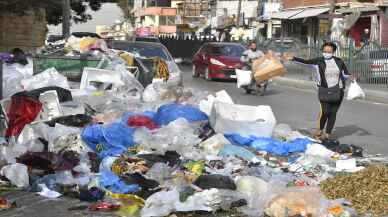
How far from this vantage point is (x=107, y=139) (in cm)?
882

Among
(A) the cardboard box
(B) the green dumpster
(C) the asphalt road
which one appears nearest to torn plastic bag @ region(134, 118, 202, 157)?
(C) the asphalt road

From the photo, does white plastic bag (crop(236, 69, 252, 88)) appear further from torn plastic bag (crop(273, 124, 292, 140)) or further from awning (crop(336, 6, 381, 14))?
awning (crop(336, 6, 381, 14))

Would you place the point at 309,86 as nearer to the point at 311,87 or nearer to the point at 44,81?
the point at 311,87

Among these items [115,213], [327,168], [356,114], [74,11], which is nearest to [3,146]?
[115,213]

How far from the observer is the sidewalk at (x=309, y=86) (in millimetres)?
19828

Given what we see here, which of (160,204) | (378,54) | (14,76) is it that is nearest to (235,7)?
(378,54)

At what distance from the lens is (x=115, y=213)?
656cm

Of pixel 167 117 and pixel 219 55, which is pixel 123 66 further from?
pixel 219 55

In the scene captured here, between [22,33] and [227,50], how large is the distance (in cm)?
908

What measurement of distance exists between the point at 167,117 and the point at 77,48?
22.0ft

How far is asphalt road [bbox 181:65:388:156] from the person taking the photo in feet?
38.5

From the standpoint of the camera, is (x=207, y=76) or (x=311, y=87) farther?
(x=207, y=76)

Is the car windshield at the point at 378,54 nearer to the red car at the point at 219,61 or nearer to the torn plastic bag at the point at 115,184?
the red car at the point at 219,61

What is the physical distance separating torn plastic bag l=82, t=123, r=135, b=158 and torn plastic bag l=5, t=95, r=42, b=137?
122cm
